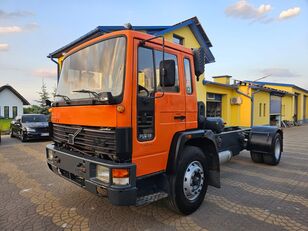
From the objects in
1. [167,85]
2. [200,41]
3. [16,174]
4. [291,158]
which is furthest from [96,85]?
[200,41]

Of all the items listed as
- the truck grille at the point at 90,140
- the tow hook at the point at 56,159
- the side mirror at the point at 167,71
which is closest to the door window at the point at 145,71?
the side mirror at the point at 167,71

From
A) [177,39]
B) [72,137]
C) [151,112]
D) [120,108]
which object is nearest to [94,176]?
[72,137]

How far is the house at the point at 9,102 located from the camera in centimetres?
3825

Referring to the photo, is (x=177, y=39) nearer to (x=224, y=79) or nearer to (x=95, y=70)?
(x=224, y=79)

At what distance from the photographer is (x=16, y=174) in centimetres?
621

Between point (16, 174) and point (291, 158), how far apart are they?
8500 mm

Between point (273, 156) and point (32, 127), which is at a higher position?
point (32, 127)

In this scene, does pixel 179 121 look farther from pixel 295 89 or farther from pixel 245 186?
pixel 295 89

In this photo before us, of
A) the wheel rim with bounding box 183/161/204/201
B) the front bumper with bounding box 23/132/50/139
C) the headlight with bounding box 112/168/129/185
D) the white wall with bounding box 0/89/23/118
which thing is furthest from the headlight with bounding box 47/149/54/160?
the white wall with bounding box 0/89/23/118

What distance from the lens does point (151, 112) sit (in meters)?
3.33

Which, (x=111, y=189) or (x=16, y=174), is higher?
(x=111, y=189)

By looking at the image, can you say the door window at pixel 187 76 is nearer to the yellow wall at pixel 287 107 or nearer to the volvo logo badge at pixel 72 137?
the volvo logo badge at pixel 72 137

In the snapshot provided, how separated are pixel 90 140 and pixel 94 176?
18.6 inches

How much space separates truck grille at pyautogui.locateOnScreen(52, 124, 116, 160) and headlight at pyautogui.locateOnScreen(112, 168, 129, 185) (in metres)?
0.17
